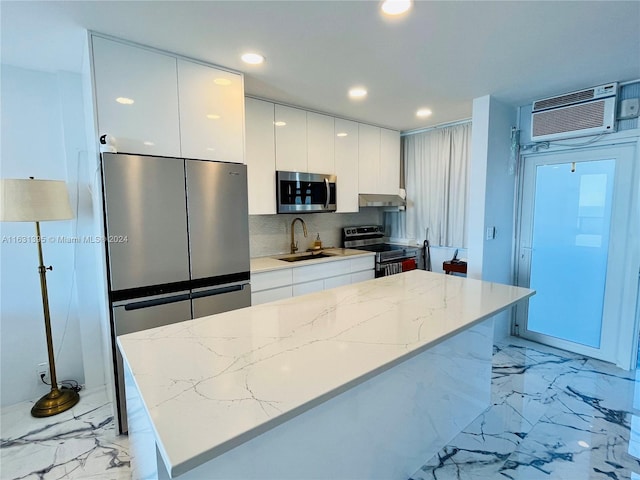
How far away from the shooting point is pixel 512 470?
1.82 m

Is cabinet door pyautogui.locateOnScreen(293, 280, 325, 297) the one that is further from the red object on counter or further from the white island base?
the white island base

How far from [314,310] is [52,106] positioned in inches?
102

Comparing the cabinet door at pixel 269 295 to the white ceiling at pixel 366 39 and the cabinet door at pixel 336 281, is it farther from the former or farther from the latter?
the white ceiling at pixel 366 39

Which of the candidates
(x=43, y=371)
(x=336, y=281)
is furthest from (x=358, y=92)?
(x=43, y=371)

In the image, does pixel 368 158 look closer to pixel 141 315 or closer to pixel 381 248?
pixel 381 248

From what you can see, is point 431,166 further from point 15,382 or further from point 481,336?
point 15,382

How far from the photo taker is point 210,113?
93.1 inches

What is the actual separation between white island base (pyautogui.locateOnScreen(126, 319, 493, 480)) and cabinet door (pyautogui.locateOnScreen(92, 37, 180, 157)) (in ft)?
4.99

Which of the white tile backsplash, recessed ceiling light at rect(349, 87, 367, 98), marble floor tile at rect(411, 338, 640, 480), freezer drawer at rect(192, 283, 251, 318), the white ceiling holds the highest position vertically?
recessed ceiling light at rect(349, 87, 367, 98)

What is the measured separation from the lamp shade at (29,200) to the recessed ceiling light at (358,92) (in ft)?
7.85

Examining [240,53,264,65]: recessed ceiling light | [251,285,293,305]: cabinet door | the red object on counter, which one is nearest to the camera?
→ [240,53,264,65]: recessed ceiling light

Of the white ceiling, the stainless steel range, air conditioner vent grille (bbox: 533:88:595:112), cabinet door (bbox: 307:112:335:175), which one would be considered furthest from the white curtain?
cabinet door (bbox: 307:112:335:175)

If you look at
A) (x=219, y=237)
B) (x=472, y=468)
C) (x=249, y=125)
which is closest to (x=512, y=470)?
(x=472, y=468)

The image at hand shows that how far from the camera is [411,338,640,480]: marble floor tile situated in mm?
1824
